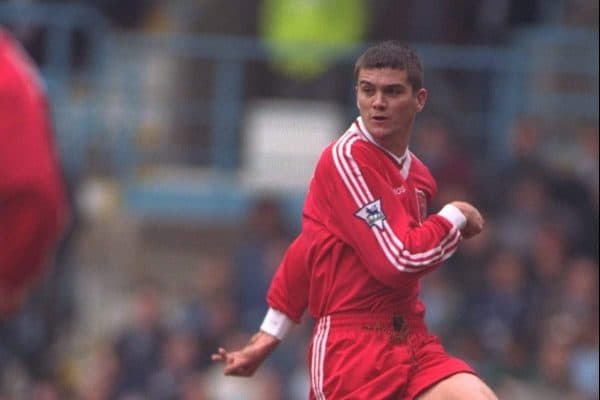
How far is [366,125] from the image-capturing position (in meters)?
5.71

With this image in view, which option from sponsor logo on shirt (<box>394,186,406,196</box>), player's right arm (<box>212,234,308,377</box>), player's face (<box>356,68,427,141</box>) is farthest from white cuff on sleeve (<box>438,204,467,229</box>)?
player's right arm (<box>212,234,308,377</box>)

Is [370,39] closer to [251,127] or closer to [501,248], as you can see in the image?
[251,127]

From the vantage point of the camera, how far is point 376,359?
223 inches

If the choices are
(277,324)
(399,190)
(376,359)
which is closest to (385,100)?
(399,190)

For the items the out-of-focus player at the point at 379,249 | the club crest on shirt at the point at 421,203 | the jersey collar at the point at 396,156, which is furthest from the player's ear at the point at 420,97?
the club crest on shirt at the point at 421,203

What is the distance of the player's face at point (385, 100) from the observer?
5.62m

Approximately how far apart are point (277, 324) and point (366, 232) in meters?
0.67

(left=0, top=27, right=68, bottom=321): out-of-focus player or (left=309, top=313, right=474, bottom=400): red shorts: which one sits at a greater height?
(left=0, top=27, right=68, bottom=321): out-of-focus player

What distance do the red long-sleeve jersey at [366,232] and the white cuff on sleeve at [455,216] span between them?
0.04 ft

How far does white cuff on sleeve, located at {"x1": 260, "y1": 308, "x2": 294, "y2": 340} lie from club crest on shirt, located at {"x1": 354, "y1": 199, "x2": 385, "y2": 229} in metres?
0.65

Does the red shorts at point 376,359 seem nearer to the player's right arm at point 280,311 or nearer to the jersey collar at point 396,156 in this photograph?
the player's right arm at point 280,311

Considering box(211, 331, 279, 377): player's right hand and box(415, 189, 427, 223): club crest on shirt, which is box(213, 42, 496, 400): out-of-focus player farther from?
box(211, 331, 279, 377): player's right hand

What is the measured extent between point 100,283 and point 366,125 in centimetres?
759

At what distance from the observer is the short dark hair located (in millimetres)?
5637
